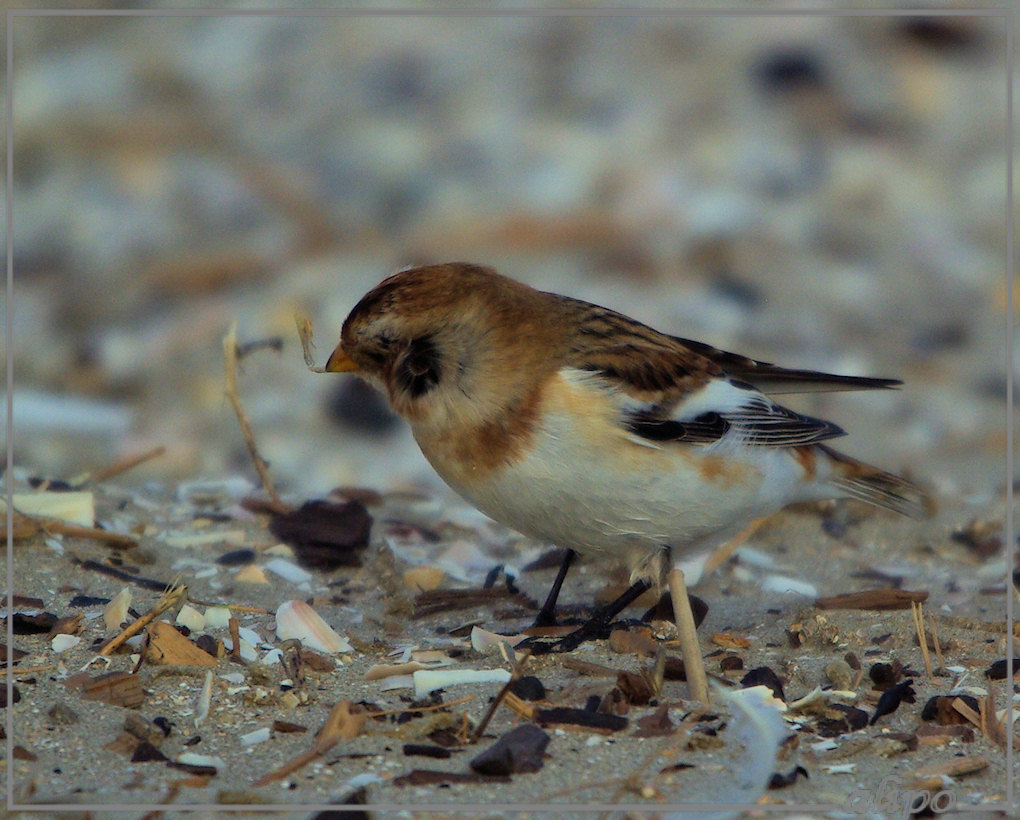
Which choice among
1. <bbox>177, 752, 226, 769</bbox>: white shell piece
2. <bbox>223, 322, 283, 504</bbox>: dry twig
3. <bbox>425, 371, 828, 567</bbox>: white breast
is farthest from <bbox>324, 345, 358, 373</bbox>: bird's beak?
<bbox>177, 752, 226, 769</bbox>: white shell piece

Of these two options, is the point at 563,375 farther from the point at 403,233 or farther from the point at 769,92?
the point at 769,92

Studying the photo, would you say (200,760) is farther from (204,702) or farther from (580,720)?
(580,720)

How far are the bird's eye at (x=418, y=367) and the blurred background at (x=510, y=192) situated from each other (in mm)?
3141

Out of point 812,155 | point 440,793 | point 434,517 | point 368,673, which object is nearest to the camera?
point 440,793

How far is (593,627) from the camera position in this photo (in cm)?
403

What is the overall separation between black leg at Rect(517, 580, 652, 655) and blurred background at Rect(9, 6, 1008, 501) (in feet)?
10.1

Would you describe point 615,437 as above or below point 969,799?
above

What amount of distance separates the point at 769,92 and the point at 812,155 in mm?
602

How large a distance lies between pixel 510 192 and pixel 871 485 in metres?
4.40

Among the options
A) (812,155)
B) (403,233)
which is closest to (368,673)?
(403,233)

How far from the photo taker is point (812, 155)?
9078 mm

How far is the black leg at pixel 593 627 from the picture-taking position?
3.88 meters

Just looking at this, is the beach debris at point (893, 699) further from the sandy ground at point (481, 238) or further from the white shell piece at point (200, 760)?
the white shell piece at point (200, 760)

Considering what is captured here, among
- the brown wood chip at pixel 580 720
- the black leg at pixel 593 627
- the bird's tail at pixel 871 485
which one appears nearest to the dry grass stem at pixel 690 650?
the brown wood chip at pixel 580 720
